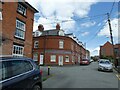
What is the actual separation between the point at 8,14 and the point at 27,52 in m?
5.26

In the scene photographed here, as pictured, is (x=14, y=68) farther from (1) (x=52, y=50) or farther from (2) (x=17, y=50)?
(1) (x=52, y=50)

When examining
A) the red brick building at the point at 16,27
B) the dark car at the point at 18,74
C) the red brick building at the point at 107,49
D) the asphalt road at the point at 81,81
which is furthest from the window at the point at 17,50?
the red brick building at the point at 107,49

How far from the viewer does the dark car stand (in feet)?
16.5

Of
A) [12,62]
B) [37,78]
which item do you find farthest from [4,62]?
[37,78]

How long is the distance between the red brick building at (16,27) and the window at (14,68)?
964cm

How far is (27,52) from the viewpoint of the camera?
19953 mm

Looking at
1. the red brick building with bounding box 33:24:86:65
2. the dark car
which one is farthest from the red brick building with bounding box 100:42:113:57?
the dark car

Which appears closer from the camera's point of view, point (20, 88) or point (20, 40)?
point (20, 88)

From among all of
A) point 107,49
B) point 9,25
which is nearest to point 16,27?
point 9,25

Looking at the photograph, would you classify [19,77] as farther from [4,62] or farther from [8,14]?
[8,14]

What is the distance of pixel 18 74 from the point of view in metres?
5.60

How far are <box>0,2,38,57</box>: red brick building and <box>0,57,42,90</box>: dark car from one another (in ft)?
31.1

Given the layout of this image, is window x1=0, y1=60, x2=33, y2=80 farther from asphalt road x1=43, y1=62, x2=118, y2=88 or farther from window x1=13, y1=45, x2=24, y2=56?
window x1=13, y1=45, x2=24, y2=56

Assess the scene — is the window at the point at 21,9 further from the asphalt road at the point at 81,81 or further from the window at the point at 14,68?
the window at the point at 14,68
